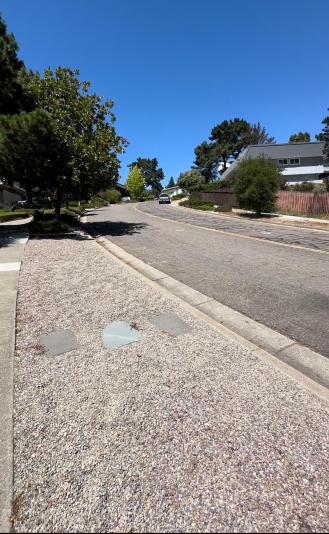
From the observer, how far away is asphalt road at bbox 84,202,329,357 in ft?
15.7

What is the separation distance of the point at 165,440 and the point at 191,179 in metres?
72.6

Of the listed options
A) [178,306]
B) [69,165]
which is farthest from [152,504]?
[69,165]

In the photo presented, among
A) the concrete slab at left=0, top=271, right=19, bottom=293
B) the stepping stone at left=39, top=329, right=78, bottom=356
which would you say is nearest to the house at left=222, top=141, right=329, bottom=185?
the concrete slab at left=0, top=271, right=19, bottom=293

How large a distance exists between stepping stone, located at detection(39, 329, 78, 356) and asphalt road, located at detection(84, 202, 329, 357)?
110 inches

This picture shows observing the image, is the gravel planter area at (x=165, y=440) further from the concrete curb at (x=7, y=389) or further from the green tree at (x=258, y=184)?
the green tree at (x=258, y=184)

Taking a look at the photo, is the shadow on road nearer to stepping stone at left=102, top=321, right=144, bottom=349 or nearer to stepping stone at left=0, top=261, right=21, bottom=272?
stepping stone at left=0, top=261, right=21, bottom=272

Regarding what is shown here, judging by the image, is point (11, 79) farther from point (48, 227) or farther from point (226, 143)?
point (226, 143)

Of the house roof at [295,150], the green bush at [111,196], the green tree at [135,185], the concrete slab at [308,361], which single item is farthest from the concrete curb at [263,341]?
the green tree at [135,185]

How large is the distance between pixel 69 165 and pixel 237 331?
11.9 meters

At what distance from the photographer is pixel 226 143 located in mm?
73688

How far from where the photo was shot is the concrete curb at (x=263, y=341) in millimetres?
3277

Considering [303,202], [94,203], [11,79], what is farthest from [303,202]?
[94,203]

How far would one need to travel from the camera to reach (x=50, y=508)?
1.85 m

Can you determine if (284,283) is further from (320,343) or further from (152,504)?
(152,504)
